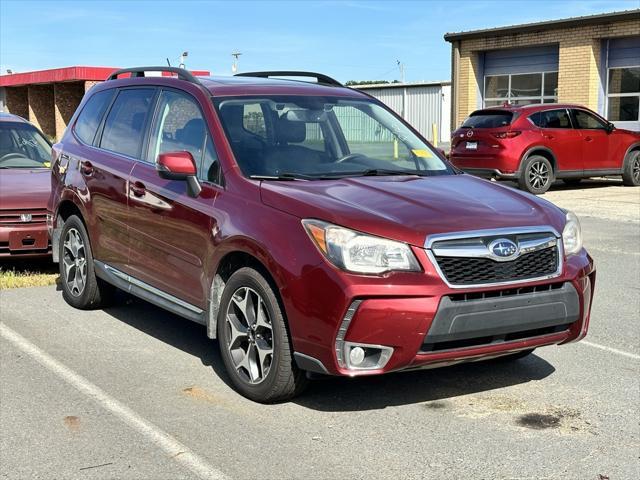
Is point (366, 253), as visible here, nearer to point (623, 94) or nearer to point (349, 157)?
point (349, 157)

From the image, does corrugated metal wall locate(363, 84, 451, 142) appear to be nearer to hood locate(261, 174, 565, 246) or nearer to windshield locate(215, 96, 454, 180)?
windshield locate(215, 96, 454, 180)

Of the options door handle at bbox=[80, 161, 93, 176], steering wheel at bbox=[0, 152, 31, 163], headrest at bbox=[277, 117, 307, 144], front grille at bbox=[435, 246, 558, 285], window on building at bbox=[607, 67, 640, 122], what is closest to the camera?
front grille at bbox=[435, 246, 558, 285]

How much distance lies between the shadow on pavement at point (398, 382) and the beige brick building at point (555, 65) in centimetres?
1954

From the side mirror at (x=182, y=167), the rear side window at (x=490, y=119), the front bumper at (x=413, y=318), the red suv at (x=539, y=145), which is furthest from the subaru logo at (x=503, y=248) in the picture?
the rear side window at (x=490, y=119)

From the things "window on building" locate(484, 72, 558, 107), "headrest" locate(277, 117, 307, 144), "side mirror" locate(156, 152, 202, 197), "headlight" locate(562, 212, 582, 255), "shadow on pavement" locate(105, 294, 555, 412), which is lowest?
"shadow on pavement" locate(105, 294, 555, 412)

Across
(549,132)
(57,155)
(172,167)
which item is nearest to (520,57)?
(549,132)

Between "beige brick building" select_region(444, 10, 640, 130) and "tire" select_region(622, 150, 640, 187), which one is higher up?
"beige brick building" select_region(444, 10, 640, 130)

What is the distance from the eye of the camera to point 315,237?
436cm

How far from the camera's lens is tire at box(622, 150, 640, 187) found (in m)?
19.0

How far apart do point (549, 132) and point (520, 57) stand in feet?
32.5

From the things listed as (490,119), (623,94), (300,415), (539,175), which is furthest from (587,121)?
(300,415)

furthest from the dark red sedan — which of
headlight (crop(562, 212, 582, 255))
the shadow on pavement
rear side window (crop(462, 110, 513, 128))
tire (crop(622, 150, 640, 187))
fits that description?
tire (crop(622, 150, 640, 187))

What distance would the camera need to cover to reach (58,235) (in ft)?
24.1

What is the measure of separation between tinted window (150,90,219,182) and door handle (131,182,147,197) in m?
0.20
